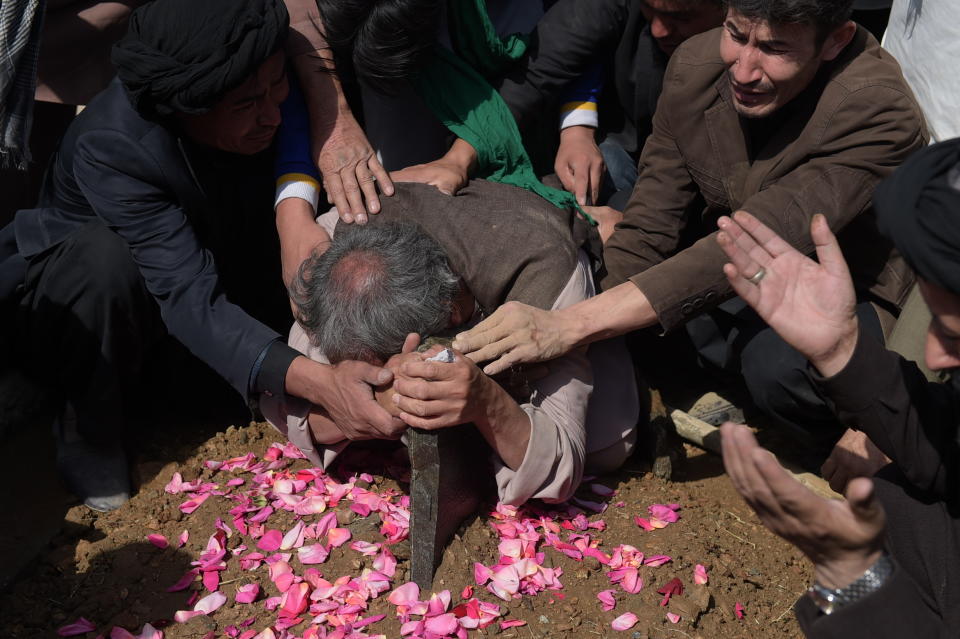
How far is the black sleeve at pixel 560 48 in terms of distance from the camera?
4281 mm

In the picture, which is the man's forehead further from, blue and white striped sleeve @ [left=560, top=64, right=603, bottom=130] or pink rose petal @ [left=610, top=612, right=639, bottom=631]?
pink rose petal @ [left=610, top=612, right=639, bottom=631]

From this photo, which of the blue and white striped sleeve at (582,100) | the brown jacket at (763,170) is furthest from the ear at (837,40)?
the blue and white striped sleeve at (582,100)

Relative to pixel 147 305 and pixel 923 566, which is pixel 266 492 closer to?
pixel 147 305

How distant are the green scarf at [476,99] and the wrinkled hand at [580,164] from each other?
1.33 feet

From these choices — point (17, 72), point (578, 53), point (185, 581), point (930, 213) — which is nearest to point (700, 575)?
point (930, 213)

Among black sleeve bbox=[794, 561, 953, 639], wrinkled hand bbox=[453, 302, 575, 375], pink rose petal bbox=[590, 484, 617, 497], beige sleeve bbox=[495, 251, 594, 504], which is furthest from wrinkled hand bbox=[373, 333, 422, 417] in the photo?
black sleeve bbox=[794, 561, 953, 639]

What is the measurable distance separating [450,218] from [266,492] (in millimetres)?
1186

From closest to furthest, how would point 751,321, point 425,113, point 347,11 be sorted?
point 347,11 → point 751,321 → point 425,113

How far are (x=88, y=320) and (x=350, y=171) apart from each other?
3.56 feet

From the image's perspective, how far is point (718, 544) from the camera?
3.33 metres

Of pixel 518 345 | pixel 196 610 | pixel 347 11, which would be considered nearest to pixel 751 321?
pixel 518 345

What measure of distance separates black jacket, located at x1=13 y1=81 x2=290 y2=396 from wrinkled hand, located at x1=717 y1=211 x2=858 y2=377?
1.68m

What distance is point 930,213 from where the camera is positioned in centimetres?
A: 200

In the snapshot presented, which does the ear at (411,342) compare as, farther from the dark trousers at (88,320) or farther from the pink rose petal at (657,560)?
the dark trousers at (88,320)
